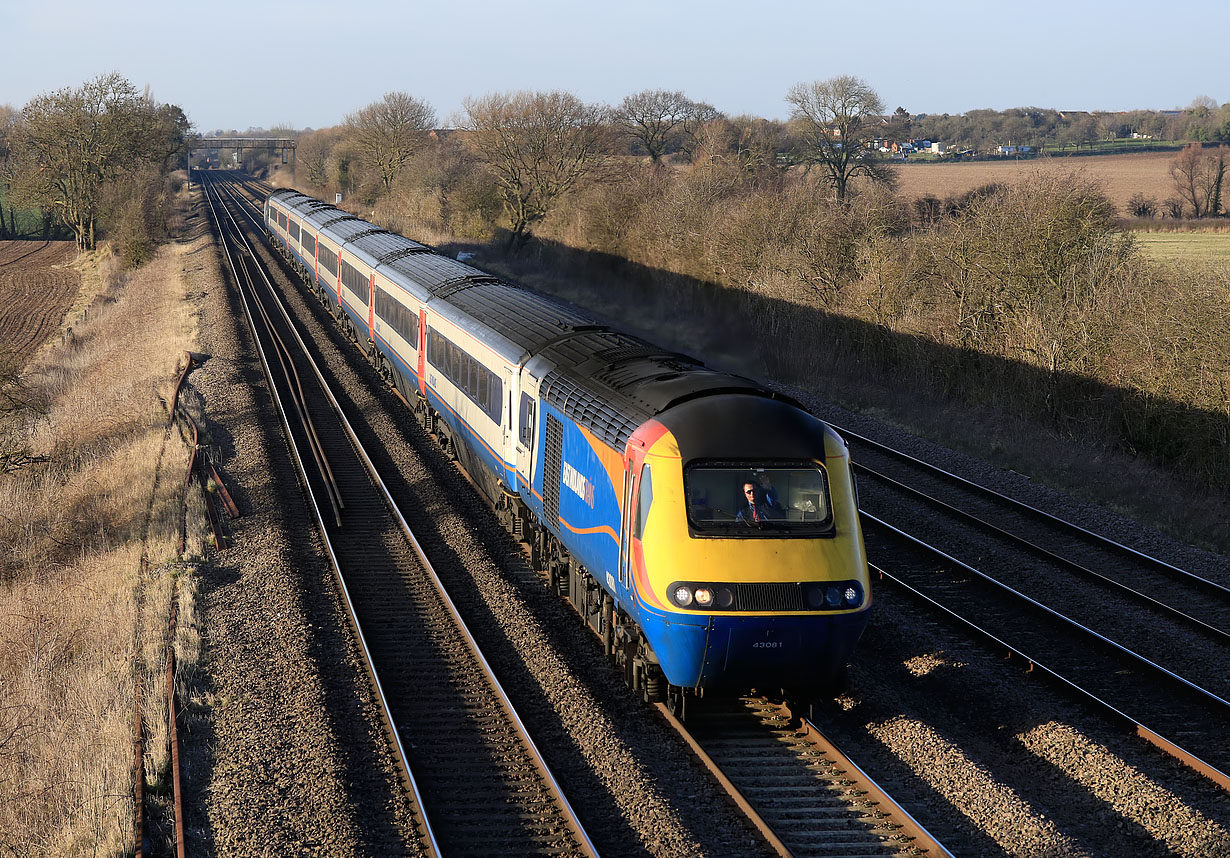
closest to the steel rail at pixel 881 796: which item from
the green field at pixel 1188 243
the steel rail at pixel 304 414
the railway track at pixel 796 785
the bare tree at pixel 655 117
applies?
the railway track at pixel 796 785

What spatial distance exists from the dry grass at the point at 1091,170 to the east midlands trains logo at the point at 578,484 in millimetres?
33451

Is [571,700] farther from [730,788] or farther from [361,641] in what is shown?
[361,641]

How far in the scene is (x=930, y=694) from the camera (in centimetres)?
1070

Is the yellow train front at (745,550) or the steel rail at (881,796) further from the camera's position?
the yellow train front at (745,550)

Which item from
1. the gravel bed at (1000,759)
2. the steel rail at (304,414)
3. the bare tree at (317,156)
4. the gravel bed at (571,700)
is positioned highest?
the bare tree at (317,156)

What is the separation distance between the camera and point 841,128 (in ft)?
184

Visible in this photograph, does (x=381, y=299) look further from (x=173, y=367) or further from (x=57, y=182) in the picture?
(x=57, y=182)

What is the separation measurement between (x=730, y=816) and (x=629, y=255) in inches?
1406

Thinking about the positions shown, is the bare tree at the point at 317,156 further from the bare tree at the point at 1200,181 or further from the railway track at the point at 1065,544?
the railway track at the point at 1065,544

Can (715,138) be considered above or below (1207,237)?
above

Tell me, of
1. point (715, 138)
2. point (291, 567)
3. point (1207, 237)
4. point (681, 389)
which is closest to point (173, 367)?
point (291, 567)

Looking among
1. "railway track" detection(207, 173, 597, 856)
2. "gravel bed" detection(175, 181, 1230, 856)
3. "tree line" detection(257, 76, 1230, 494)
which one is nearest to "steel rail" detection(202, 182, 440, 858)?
"railway track" detection(207, 173, 597, 856)

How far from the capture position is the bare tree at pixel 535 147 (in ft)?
171

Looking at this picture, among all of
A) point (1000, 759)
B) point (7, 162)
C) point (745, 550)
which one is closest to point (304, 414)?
point (745, 550)
